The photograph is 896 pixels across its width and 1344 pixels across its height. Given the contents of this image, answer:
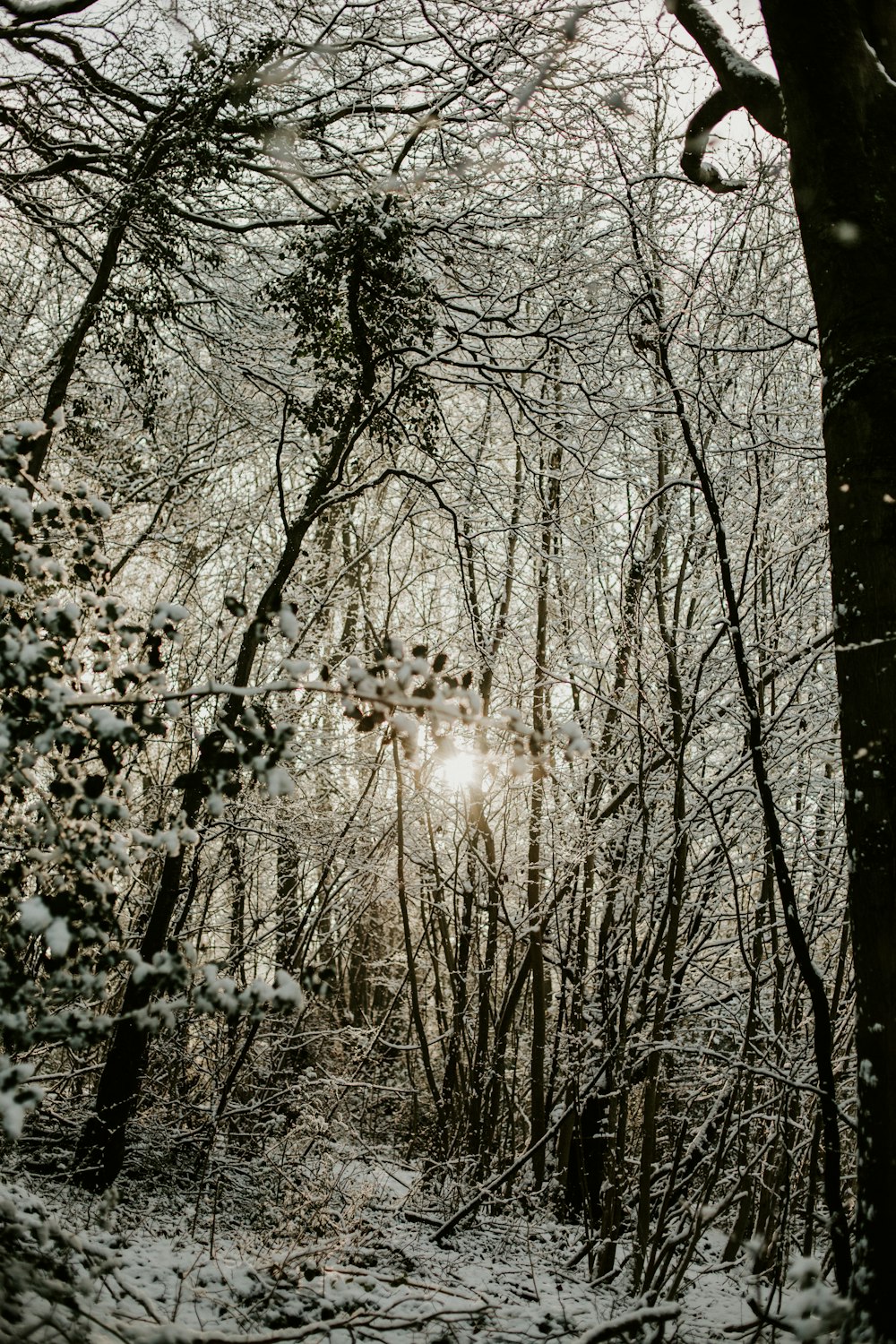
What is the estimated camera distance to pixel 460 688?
6.67 ft

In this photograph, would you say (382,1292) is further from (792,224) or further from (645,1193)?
(792,224)

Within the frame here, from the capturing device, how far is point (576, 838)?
19.0 ft

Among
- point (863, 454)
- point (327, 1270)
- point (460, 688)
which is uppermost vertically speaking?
point (863, 454)

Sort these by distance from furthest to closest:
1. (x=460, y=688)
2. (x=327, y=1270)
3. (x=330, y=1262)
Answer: (x=330, y=1262) < (x=327, y=1270) < (x=460, y=688)

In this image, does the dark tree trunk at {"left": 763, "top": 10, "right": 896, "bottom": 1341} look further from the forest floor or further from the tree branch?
the forest floor

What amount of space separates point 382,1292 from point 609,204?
638 centimetres

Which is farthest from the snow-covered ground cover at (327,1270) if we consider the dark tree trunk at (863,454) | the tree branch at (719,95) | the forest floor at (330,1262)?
the tree branch at (719,95)

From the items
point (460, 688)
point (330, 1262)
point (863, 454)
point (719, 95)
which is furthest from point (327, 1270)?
point (719, 95)

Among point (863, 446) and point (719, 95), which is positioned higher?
point (719, 95)

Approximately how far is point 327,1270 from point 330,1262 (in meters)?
1.30

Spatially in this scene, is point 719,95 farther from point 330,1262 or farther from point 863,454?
point 330,1262

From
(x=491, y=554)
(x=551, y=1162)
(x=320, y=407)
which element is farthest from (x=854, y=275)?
(x=551, y=1162)

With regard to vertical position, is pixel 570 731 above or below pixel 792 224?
below

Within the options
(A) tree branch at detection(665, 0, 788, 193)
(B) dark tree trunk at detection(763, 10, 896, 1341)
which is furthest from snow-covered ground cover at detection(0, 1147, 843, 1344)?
(A) tree branch at detection(665, 0, 788, 193)
